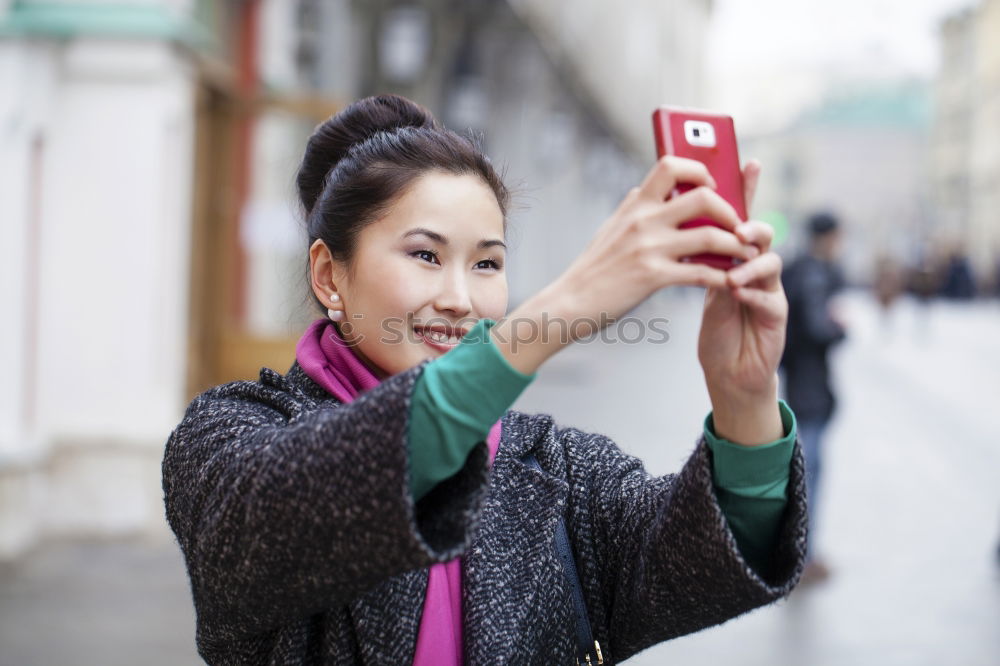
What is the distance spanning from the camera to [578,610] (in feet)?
5.71

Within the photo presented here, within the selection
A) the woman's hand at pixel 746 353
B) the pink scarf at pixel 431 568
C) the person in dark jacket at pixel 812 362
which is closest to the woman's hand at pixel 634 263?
the woman's hand at pixel 746 353

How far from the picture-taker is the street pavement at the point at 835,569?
4773 mm

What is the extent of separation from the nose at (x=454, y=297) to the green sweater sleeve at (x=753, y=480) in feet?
1.21

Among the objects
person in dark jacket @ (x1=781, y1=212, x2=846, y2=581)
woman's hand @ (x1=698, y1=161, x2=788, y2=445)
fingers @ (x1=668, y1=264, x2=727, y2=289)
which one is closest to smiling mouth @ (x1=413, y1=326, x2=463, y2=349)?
woman's hand @ (x1=698, y1=161, x2=788, y2=445)

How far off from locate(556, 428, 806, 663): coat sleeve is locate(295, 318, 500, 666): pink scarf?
0.20m

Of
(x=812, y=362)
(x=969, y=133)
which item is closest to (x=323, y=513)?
(x=812, y=362)

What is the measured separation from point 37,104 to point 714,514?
5216mm

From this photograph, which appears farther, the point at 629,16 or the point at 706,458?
the point at 629,16

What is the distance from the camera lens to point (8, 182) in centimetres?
574

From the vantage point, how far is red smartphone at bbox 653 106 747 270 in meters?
1.32

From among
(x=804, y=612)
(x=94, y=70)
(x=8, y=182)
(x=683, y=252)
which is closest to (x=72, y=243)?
(x=8, y=182)

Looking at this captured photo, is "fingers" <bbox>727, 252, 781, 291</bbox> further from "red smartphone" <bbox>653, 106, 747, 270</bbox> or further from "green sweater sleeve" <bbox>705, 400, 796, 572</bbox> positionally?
"green sweater sleeve" <bbox>705, 400, 796, 572</bbox>

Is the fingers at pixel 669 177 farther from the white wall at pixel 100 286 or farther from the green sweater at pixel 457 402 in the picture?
the white wall at pixel 100 286

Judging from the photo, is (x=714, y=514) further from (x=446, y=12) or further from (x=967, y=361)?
(x=967, y=361)
